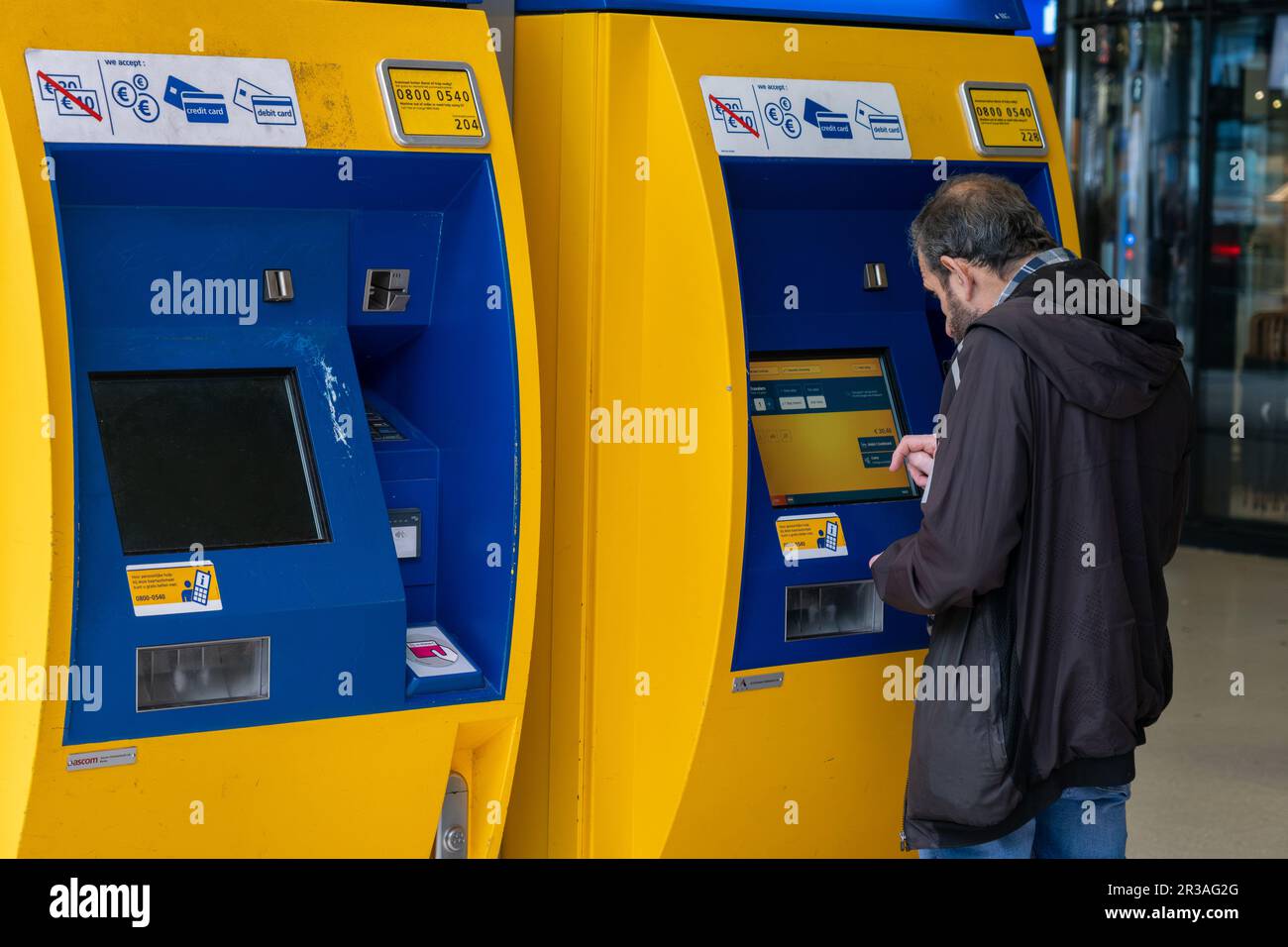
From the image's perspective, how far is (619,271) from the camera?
2691 mm

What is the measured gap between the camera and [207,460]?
2.30 meters

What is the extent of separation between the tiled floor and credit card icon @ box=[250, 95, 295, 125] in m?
2.78

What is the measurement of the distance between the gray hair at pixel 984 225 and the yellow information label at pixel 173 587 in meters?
1.20

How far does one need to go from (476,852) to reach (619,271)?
1013 mm

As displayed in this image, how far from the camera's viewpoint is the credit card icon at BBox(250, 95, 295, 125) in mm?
2270

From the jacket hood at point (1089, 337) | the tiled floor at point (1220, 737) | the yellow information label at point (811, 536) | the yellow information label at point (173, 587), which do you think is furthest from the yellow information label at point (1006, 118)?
the tiled floor at point (1220, 737)

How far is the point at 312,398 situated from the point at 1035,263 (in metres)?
1.12

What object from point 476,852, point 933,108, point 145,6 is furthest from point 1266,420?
point 145,6

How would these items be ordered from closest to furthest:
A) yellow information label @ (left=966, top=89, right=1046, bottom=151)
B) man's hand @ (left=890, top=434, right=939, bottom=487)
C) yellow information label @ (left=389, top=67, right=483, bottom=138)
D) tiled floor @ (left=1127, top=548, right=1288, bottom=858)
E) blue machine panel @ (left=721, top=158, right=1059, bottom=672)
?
yellow information label @ (left=389, top=67, right=483, bottom=138)
man's hand @ (left=890, top=434, right=939, bottom=487)
blue machine panel @ (left=721, top=158, right=1059, bottom=672)
yellow information label @ (left=966, top=89, right=1046, bottom=151)
tiled floor @ (left=1127, top=548, right=1288, bottom=858)

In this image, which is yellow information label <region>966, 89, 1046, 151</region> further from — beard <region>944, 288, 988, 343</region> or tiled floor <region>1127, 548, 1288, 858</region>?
tiled floor <region>1127, 548, 1288, 858</region>

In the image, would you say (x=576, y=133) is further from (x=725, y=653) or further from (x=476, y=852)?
(x=476, y=852)

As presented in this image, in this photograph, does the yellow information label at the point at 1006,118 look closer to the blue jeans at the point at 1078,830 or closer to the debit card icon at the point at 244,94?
the blue jeans at the point at 1078,830

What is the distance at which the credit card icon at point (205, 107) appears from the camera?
2.22m

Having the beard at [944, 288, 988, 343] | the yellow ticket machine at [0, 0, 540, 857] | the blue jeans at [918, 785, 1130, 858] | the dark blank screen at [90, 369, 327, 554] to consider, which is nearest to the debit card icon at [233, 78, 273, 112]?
the yellow ticket machine at [0, 0, 540, 857]
